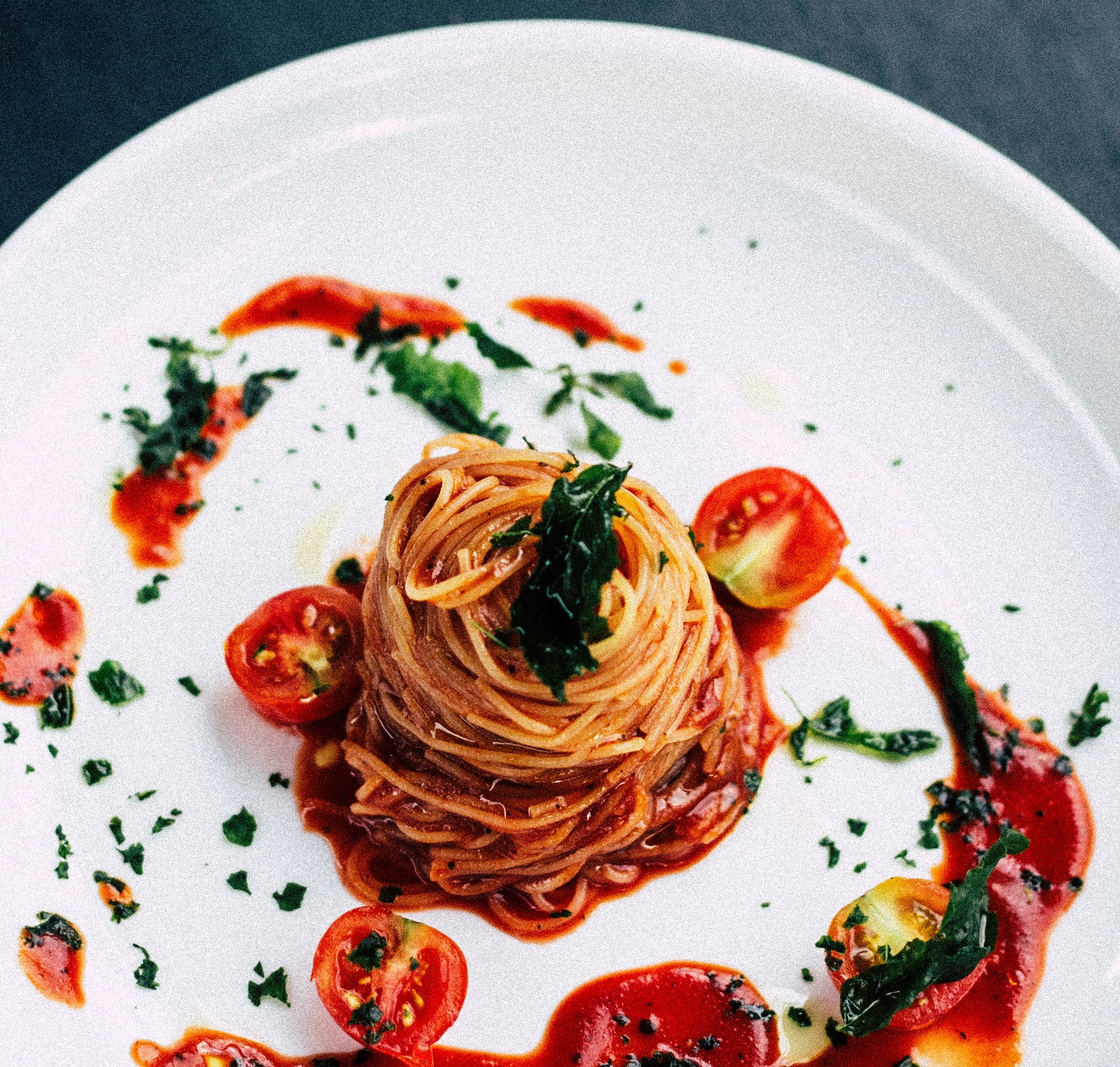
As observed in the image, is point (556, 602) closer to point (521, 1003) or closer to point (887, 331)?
point (521, 1003)

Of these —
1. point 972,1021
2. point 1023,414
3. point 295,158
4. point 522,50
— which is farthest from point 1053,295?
point 295,158

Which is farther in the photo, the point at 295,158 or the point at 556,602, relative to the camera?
the point at 295,158

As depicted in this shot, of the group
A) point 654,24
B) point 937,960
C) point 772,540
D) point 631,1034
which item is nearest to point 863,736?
point 772,540

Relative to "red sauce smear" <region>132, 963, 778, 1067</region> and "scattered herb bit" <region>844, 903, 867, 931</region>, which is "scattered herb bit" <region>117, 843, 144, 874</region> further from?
"scattered herb bit" <region>844, 903, 867, 931</region>

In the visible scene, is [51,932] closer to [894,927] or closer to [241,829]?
[241,829]

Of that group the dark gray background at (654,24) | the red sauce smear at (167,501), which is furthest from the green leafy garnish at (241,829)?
the dark gray background at (654,24)

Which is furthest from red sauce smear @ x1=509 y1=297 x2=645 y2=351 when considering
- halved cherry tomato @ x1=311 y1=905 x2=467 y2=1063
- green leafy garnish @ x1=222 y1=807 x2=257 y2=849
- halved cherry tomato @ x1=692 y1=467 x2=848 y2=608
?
halved cherry tomato @ x1=311 y1=905 x2=467 y2=1063
